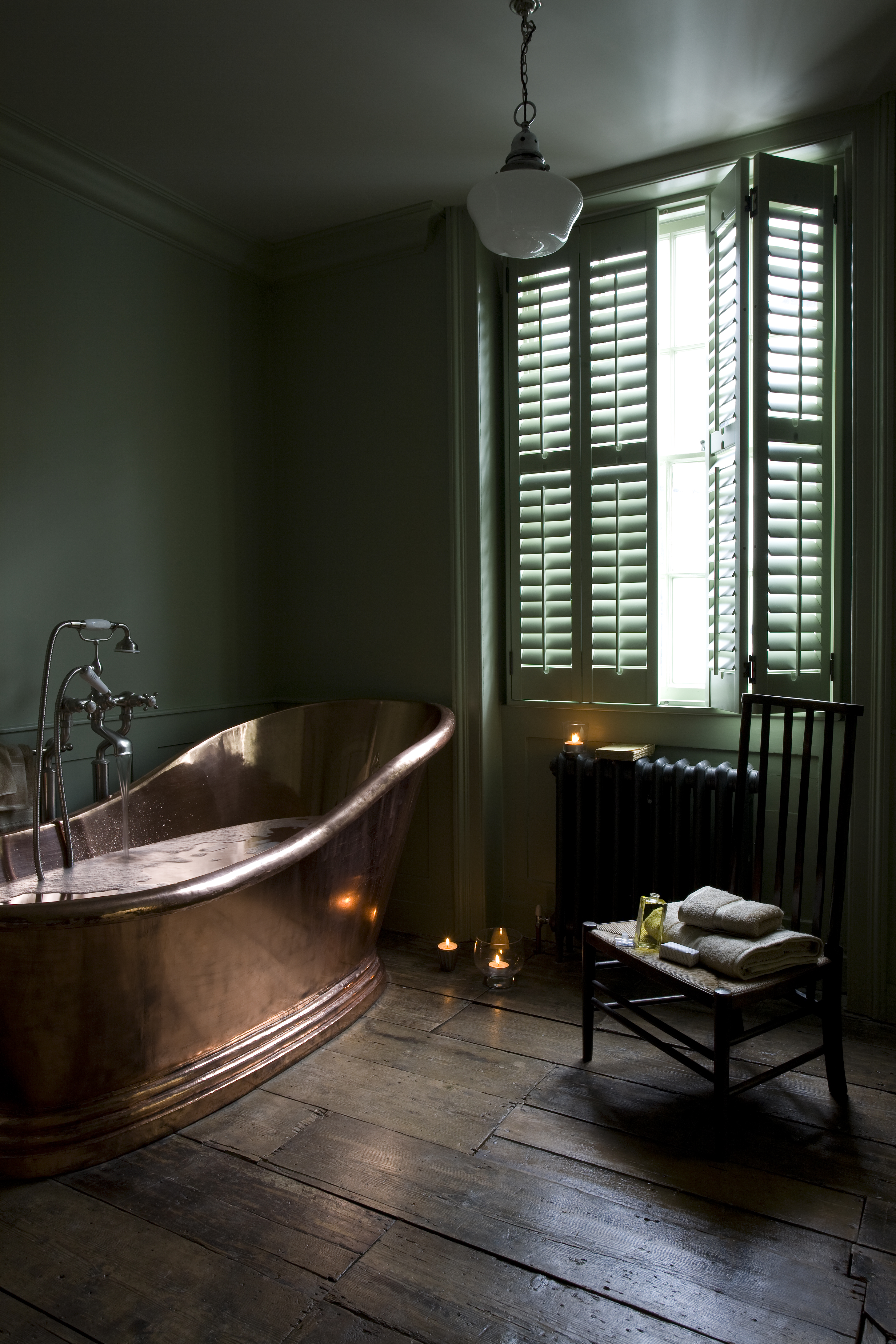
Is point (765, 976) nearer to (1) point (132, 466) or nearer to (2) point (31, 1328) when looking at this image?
(2) point (31, 1328)

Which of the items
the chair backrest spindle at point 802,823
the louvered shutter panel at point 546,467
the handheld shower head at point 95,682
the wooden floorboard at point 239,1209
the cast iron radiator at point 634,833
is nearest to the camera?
the wooden floorboard at point 239,1209

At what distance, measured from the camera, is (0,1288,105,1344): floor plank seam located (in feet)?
4.37

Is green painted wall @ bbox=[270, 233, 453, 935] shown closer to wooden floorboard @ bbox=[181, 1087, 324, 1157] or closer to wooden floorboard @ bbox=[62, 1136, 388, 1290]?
wooden floorboard @ bbox=[181, 1087, 324, 1157]

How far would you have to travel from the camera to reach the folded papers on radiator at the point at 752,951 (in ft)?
5.91

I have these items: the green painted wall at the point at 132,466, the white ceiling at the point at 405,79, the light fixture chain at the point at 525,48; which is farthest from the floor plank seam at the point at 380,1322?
the white ceiling at the point at 405,79

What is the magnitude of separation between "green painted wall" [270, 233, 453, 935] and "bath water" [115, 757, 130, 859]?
1.02 meters

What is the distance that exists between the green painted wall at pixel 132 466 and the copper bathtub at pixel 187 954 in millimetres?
388

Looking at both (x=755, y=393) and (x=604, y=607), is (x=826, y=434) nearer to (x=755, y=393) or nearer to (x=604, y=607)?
(x=755, y=393)

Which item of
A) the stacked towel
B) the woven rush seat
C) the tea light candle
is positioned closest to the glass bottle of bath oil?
the woven rush seat

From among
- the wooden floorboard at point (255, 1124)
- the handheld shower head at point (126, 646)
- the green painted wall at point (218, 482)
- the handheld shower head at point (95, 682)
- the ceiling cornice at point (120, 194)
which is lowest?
the wooden floorboard at point (255, 1124)

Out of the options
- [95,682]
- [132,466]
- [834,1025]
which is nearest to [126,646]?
[95,682]

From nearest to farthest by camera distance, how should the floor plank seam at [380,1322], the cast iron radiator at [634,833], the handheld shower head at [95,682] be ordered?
the floor plank seam at [380,1322] → the handheld shower head at [95,682] → the cast iron radiator at [634,833]

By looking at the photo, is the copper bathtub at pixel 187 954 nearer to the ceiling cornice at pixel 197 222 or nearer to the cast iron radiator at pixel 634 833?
the cast iron radiator at pixel 634 833

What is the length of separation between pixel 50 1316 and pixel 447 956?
1.52 meters
